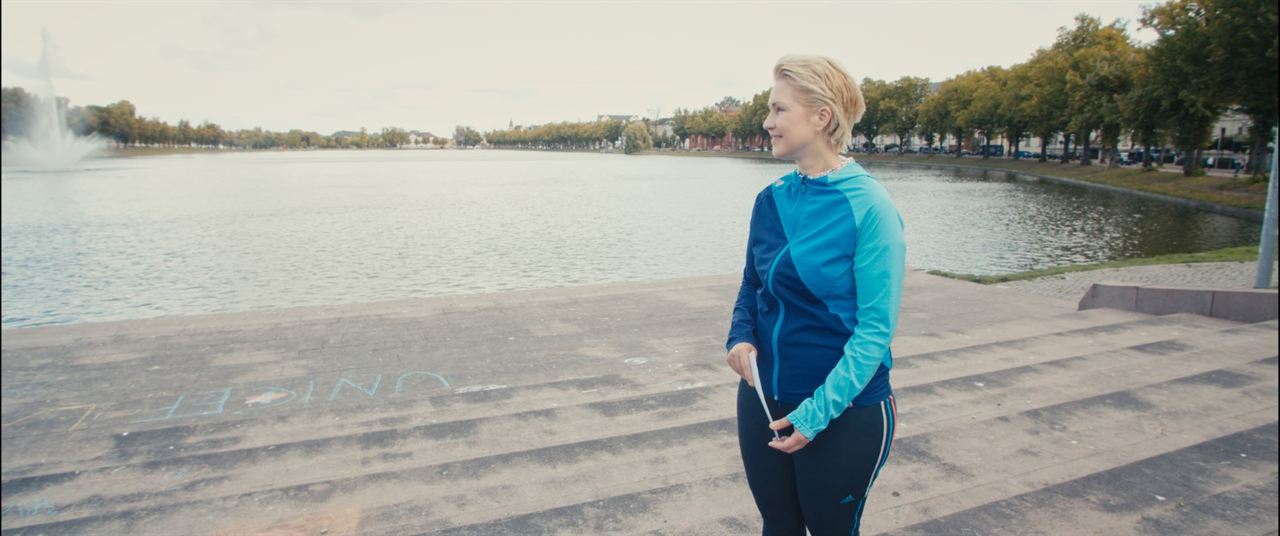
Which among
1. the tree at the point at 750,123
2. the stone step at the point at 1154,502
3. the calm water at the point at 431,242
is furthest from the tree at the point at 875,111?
the stone step at the point at 1154,502

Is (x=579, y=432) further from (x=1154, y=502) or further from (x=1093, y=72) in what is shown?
(x=1093, y=72)

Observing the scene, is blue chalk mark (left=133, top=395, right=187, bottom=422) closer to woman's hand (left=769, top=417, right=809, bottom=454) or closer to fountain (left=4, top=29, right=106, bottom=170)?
fountain (left=4, top=29, right=106, bottom=170)

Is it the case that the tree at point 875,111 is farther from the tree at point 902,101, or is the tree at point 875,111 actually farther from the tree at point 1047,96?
the tree at point 1047,96

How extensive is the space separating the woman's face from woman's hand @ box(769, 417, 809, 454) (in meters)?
0.87

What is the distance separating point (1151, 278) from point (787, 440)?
14716 millimetres

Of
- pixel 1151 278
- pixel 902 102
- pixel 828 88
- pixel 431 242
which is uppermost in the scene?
pixel 902 102

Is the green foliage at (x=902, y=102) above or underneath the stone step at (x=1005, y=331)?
above

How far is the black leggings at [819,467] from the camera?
7.61 ft

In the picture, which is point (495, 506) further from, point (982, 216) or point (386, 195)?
point (386, 195)

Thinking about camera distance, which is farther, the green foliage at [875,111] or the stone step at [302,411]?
the green foliage at [875,111]

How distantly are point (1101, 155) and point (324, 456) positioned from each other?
85.3 meters

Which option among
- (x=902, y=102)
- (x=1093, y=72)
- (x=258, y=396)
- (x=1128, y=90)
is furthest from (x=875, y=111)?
(x=258, y=396)

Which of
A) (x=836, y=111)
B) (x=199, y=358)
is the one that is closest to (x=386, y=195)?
(x=199, y=358)

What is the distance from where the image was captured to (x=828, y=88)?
2.29 m
